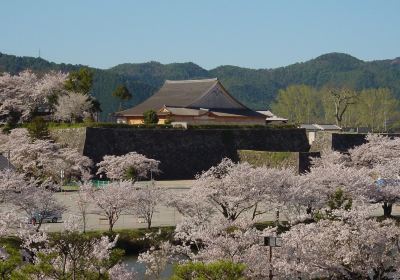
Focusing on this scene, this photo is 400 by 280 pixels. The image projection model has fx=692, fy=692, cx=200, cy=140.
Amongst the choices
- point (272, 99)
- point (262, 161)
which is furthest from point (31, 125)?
point (272, 99)

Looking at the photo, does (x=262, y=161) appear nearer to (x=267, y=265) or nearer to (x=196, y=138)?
(x=196, y=138)

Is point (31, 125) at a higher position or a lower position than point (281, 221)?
higher

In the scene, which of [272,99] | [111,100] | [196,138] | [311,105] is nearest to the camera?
[196,138]

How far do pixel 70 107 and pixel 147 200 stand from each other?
19.2 metres

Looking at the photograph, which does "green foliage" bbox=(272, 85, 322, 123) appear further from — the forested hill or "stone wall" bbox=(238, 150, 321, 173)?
the forested hill

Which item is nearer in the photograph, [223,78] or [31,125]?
[31,125]

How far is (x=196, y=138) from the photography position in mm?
37812

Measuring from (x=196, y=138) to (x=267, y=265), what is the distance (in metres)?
25.5

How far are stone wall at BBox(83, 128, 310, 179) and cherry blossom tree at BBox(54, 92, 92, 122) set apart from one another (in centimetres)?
450

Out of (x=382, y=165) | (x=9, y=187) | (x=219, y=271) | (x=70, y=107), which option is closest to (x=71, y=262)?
(x=219, y=271)

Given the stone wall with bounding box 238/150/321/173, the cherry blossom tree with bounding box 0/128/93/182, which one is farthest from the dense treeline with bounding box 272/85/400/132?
the cherry blossom tree with bounding box 0/128/93/182

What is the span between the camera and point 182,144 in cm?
3719

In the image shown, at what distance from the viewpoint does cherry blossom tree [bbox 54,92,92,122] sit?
39.2 metres

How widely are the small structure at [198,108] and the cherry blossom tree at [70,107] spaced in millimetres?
4871
